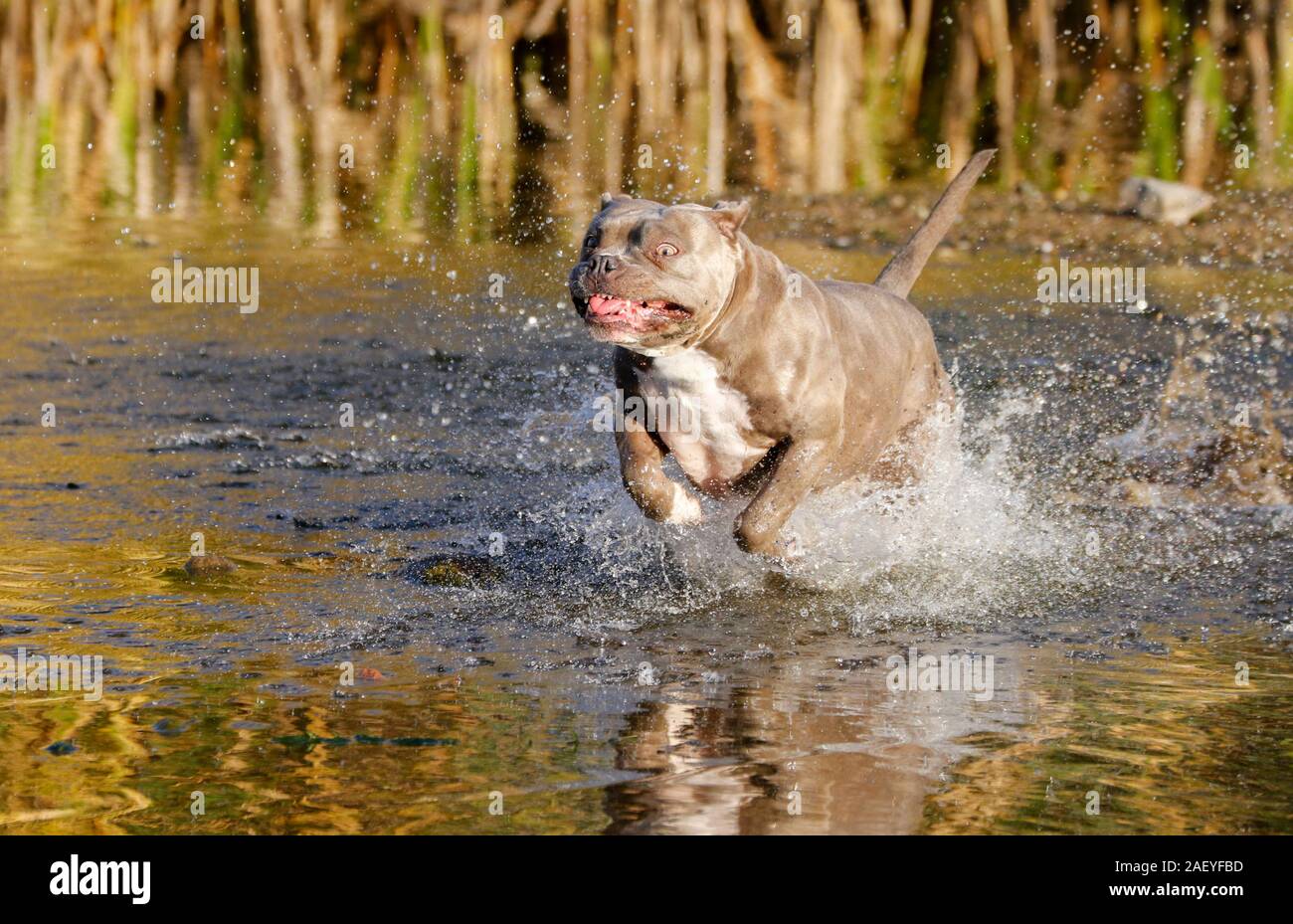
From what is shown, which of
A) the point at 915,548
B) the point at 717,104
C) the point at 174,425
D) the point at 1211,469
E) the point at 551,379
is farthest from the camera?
the point at 717,104

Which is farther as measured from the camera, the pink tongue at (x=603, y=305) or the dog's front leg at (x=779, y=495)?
the dog's front leg at (x=779, y=495)

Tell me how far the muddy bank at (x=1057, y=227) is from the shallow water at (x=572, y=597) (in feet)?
4.68

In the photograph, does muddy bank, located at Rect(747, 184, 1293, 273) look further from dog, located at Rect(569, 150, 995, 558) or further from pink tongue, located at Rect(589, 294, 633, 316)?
pink tongue, located at Rect(589, 294, 633, 316)

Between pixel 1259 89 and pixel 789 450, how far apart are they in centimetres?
1103

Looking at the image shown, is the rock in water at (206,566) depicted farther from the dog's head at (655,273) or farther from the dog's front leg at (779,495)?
the dog's front leg at (779,495)

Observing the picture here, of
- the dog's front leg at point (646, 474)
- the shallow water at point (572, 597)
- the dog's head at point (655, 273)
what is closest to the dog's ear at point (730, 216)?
the dog's head at point (655, 273)

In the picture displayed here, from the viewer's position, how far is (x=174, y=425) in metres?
8.98

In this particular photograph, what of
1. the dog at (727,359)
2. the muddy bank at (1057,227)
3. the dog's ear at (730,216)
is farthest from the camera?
the muddy bank at (1057,227)

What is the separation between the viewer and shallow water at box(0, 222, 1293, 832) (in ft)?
15.1

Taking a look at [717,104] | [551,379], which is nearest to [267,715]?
[551,379]

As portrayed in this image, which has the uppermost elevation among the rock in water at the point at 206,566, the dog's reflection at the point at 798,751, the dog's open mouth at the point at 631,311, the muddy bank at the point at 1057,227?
the muddy bank at the point at 1057,227

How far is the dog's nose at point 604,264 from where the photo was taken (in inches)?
230

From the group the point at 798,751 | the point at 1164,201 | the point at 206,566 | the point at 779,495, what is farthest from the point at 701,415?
the point at 1164,201

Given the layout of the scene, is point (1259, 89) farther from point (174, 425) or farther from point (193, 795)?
point (193, 795)
